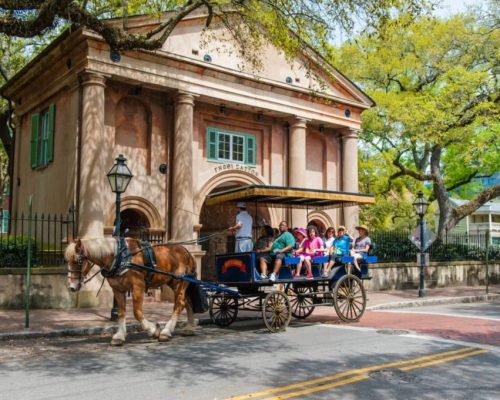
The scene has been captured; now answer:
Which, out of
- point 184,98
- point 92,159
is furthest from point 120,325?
point 184,98

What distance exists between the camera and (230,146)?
20.1 meters

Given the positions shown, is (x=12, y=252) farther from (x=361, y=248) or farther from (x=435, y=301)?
(x=435, y=301)

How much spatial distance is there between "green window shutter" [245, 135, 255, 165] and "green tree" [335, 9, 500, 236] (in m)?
5.75

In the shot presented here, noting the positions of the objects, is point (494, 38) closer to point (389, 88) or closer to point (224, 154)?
point (389, 88)

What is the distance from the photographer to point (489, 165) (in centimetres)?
2942

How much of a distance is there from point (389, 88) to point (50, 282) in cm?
2234

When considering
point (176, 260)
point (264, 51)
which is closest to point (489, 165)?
point (264, 51)

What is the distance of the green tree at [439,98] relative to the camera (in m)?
22.8

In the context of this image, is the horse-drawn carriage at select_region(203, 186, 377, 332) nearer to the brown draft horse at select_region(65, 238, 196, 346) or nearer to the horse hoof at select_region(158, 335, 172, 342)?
the brown draft horse at select_region(65, 238, 196, 346)

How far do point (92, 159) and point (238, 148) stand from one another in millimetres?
6123

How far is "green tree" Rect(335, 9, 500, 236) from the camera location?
2278cm

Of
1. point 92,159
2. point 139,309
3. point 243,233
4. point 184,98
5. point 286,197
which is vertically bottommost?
point 139,309

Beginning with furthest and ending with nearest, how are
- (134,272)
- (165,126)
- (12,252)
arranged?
(165,126)
(12,252)
(134,272)

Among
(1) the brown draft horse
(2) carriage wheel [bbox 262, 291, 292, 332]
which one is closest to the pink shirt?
(2) carriage wheel [bbox 262, 291, 292, 332]
